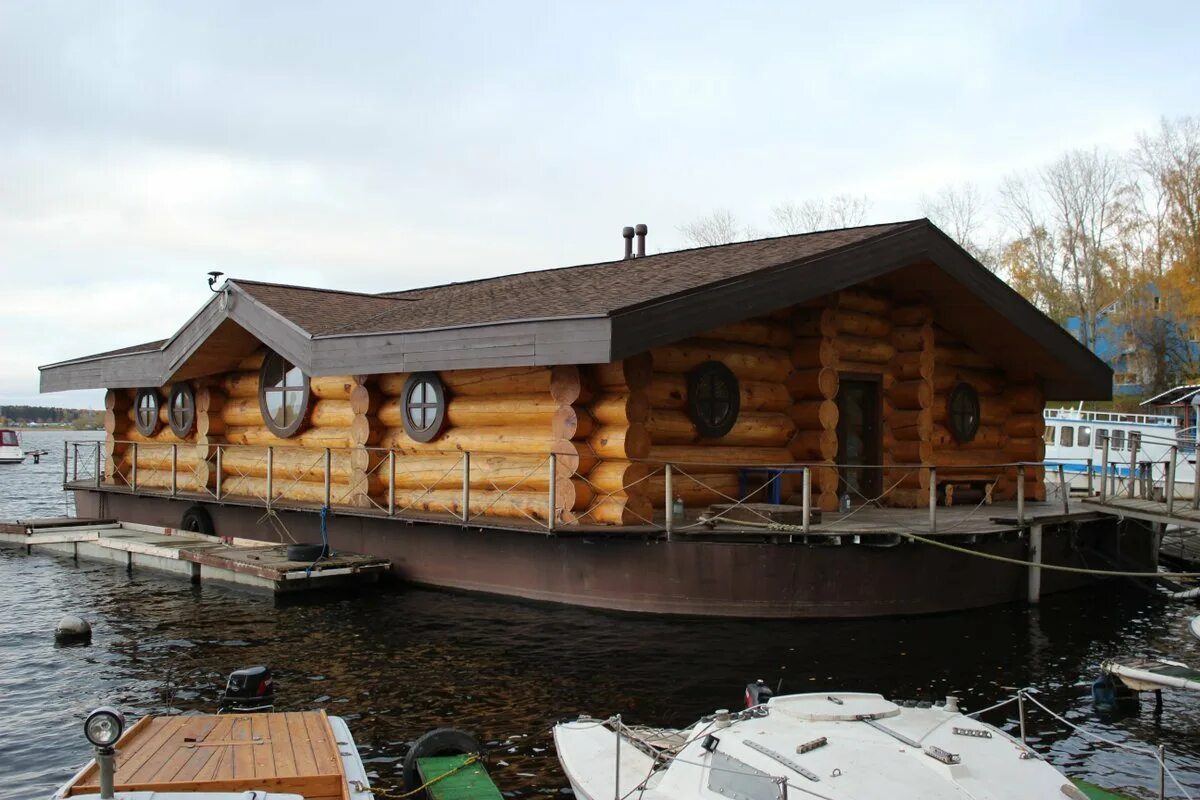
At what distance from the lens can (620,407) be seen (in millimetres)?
13016

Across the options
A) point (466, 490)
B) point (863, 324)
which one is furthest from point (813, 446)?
point (466, 490)

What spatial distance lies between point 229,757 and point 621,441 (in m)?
6.96

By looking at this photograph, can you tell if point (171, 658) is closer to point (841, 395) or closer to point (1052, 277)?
point (841, 395)

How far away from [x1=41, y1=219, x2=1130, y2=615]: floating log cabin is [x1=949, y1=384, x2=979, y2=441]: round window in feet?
0.28

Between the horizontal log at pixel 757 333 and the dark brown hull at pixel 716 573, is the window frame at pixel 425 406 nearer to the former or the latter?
the dark brown hull at pixel 716 573

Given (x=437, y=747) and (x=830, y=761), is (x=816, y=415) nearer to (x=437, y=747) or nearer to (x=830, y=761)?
(x=437, y=747)

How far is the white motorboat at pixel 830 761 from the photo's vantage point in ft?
18.0

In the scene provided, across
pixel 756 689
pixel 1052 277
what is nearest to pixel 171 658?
pixel 756 689

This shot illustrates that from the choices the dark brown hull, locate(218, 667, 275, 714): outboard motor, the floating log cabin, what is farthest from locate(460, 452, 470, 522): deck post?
locate(218, 667, 275, 714): outboard motor

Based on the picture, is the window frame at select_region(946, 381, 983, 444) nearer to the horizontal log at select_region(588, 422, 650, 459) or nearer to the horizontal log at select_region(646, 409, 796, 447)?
the horizontal log at select_region(646, 409, 796, 447)

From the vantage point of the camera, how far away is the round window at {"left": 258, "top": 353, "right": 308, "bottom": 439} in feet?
59.3

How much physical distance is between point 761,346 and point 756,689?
8.50m

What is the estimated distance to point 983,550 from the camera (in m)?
13.7

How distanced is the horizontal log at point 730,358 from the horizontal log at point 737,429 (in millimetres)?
584
